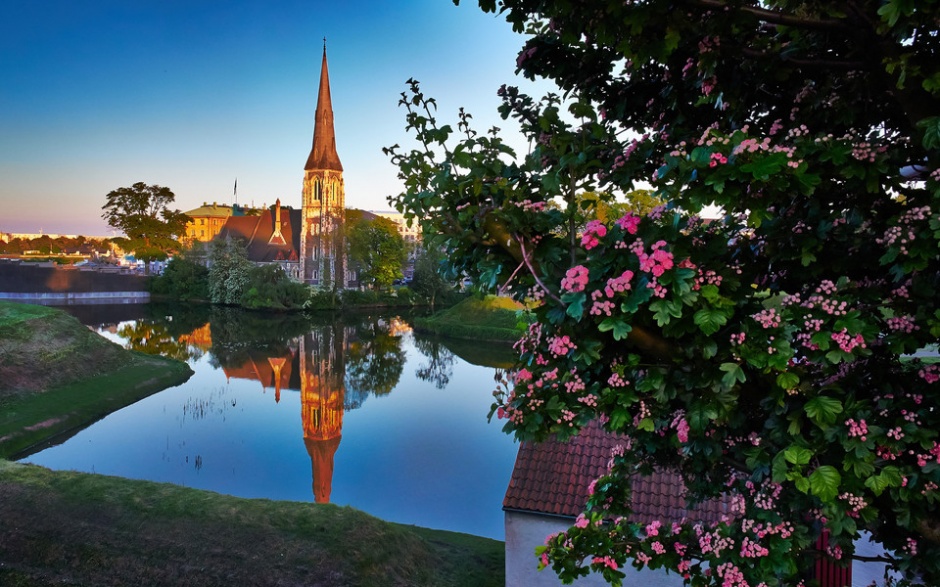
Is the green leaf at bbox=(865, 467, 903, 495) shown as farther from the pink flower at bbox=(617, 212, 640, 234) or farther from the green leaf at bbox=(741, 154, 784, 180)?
the pink flower at bbox=(617, 212, 640, 234)

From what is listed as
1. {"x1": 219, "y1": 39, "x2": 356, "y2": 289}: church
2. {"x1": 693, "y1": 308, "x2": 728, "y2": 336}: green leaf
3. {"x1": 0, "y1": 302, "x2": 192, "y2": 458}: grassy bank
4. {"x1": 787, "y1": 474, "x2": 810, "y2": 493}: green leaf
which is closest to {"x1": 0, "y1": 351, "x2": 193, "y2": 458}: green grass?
{"x1": 0, "y1": 302, "x2": 192, "y2": 458}: grassy bank

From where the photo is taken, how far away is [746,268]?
3.82 meters

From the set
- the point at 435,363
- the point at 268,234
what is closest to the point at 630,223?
the point at 435,363

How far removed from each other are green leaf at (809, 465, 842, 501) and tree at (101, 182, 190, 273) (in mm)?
89437

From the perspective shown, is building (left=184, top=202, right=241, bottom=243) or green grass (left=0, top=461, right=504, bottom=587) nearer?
green grass (left=0, top=461, right=504, bottom=587)

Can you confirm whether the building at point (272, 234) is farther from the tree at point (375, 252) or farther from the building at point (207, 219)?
the building at point (207, 219)

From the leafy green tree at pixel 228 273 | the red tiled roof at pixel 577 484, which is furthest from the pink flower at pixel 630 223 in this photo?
the leafy green tree at pixel 228 273

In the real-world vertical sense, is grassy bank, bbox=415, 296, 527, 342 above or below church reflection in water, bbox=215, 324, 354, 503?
above

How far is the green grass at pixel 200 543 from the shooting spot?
11.6 meters

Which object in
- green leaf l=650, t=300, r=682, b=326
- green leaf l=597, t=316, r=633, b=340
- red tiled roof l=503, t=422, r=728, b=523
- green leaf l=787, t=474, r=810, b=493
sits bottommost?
red tiled roof l=503, t=422, r=728, b=523

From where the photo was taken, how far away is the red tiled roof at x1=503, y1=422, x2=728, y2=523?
1043cm

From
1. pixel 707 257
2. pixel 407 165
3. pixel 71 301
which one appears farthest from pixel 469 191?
pixel 71 301

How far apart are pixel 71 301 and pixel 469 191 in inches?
3490

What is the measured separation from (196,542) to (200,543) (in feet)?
→ 0.34
